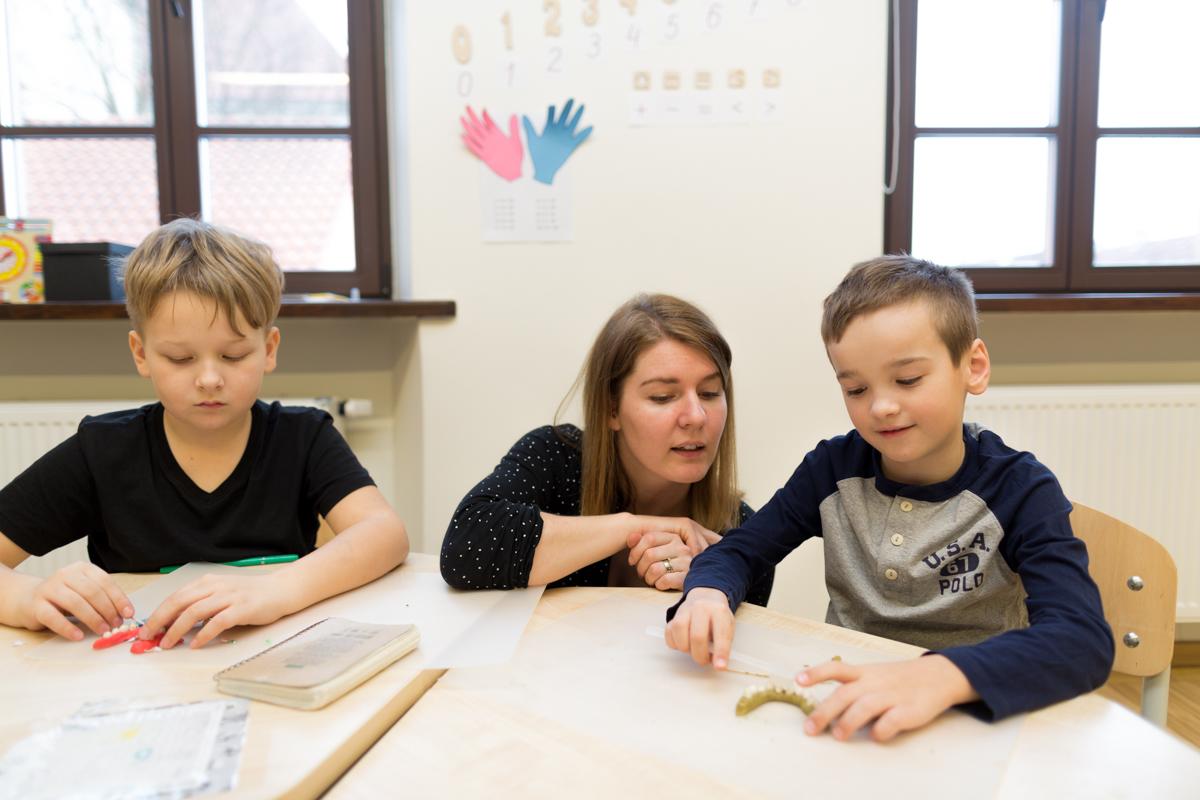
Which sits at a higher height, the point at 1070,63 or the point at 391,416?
the point at 1070,63

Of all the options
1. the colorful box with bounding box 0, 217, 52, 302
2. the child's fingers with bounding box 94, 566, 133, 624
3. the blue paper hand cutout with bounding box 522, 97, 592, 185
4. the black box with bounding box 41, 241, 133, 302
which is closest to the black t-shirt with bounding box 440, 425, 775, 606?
the child's fingers with bounding box 94, 566, 133, 624

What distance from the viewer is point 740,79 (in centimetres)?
211

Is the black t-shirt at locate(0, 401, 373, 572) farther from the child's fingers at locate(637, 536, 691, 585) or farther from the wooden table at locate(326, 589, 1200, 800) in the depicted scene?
the wooden table at locate(326, 589, 1200, 800)

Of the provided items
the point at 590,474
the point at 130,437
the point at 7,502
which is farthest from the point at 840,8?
the point at 7,502

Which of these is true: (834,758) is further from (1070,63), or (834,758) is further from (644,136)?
(1070,63)

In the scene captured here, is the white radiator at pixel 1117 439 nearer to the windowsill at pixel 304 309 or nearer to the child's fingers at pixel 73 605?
the windowsill at pixel 304 309

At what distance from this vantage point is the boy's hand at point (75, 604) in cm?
88

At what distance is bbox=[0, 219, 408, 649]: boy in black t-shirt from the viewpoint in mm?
1149

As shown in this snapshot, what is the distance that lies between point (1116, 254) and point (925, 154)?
675 millimetres

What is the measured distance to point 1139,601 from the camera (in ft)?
3.26

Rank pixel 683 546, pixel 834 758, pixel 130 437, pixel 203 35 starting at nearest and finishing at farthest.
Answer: pixel 834 758 → pixel 683 546 → pixel 130 437 → pixel 203 35

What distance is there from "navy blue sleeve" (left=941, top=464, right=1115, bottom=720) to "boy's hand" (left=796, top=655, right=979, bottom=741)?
2 centimetres

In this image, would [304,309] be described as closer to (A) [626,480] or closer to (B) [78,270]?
(B) [78,270]

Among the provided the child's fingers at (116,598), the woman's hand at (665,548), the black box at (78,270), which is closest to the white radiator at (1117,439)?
the woman's hand at (665,548)
